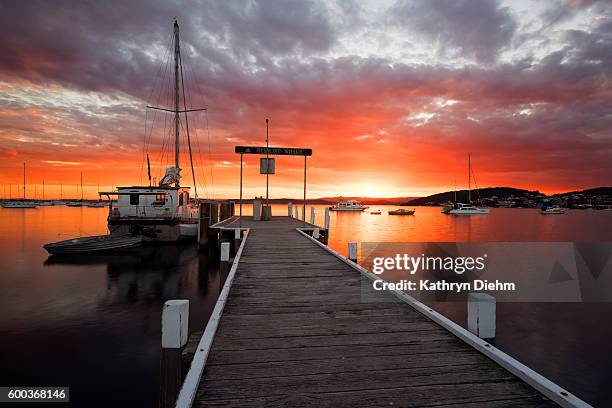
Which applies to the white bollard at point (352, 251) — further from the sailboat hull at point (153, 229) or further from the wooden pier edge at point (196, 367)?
the sailboat hull at point (153, 229)

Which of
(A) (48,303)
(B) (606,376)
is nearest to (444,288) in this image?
(B) (606,376)

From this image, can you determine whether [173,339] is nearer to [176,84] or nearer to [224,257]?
[224,257]

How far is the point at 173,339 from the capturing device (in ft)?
12.3

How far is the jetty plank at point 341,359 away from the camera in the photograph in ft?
10.2

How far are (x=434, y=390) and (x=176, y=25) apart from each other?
124 feet

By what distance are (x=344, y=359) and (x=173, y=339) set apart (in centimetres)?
197

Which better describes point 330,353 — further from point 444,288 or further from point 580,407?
point 444,288

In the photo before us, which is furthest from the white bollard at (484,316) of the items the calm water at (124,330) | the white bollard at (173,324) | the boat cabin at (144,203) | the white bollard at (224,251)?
the boat cabin at (144,203)

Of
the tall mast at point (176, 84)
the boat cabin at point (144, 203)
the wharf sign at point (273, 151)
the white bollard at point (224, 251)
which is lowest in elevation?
the white bollard at point (224, 251)

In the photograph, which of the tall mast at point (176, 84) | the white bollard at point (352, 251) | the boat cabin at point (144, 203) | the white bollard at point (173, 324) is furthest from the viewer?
the tall mast at point (176, 84)

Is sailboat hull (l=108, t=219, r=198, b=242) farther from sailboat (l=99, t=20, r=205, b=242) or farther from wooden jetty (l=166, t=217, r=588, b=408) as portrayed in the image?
wooden jetty (l=166, t=217, r=588, b=408)

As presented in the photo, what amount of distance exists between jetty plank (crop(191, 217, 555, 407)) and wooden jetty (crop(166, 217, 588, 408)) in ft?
0.03

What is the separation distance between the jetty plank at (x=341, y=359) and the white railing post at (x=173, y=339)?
414mm

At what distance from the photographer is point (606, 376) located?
8.18 m
